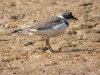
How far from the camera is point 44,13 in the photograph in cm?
1301

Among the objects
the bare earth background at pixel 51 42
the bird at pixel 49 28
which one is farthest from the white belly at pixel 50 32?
the bare earth background at pixel 51 42

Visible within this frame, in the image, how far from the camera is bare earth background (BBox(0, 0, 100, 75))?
940 cm

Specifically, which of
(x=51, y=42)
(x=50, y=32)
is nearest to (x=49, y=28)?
(x=50, y=32)

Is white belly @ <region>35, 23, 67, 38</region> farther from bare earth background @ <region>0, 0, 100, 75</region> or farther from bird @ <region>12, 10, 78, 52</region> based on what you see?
bare earth background @ <region>0, 0, 100, 75</region>

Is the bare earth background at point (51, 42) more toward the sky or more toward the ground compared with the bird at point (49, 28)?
more toward the ground

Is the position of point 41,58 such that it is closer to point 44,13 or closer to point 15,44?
point 15,44

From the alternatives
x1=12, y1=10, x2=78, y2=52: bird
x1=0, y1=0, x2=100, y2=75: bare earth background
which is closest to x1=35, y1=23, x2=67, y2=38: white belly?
x1=12, y1=10, x2=78, y2=52: bird

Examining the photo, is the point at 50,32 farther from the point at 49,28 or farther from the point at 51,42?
the point at 51,42

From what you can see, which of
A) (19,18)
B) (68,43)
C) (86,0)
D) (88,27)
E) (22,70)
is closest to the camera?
(22,70)

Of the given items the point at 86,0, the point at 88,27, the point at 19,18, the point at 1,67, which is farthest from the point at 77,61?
the point at 86,0

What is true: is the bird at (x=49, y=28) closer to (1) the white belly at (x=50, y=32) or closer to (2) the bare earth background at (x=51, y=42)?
(1) the white belly at (x=50, y=32)

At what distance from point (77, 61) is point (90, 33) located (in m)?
1.96

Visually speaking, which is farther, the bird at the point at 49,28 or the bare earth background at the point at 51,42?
the bird at the point at 49,28

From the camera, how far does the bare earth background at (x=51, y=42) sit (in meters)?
9.40
